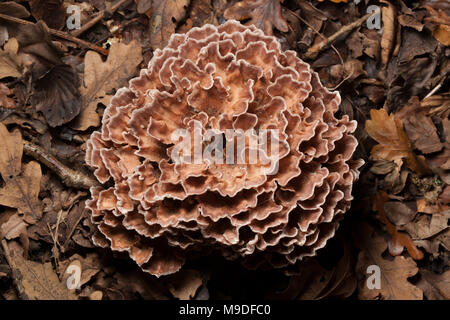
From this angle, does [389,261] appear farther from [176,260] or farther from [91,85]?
[91,85]

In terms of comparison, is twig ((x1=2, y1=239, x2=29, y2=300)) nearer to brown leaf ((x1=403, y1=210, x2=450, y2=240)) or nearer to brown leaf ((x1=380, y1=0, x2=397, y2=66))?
brown leaf ((x1=403, y1=210, x2=450, y2=240))

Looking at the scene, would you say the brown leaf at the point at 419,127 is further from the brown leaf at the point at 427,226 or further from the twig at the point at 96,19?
the twig at the point at 96,19

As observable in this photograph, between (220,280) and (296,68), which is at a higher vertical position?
(296,68)

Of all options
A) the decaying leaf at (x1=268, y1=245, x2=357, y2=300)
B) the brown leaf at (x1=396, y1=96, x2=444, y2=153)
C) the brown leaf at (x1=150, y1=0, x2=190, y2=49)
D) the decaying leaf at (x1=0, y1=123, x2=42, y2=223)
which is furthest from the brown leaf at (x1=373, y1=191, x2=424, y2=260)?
the decaying leaf at (x1=0, y1=123, x2=42, y2=223)

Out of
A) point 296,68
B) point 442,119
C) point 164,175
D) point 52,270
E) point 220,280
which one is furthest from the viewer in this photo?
point 442,119

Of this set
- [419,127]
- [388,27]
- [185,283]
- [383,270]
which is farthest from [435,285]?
[388,27]

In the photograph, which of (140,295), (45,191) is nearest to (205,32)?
Result: (45,191)
